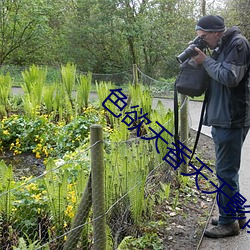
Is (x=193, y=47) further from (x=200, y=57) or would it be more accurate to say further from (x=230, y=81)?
(x=230, y=81)

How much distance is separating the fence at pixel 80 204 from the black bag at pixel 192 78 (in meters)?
0.78

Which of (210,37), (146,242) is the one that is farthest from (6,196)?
(210,37)

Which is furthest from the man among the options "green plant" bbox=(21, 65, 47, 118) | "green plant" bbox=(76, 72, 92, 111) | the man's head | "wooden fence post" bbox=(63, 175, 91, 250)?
"green plant" bbox=(76, 72, 92, 111)

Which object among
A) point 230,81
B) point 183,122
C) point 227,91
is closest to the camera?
point 230,81

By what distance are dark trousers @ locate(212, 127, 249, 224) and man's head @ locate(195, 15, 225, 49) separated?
2.44 ft

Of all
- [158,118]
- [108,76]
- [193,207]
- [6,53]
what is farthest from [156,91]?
[6,53]

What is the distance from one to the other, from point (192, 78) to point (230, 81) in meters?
0.40

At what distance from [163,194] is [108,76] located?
9420mm

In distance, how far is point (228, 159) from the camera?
324cm

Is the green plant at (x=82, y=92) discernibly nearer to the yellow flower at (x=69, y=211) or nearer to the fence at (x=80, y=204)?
the fence at (x=80, y=204)

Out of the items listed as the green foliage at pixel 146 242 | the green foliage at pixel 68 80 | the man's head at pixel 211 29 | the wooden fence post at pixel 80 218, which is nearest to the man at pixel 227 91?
the man's head at pixel 211 29

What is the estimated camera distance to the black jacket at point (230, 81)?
296cm

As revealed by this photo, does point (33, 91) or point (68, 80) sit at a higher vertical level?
point (68, 80)

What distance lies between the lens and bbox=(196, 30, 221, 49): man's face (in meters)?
3.15
